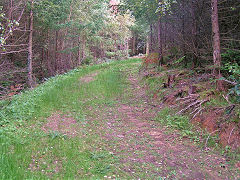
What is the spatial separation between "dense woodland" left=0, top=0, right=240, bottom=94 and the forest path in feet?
6.46

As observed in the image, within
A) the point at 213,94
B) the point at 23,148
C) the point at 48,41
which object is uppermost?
the point at 48,41

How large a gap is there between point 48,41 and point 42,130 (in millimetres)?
13351

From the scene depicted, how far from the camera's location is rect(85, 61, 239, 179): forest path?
4043 mm

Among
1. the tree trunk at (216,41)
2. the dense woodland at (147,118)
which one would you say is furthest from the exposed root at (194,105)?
the tree trunk at (216,41)

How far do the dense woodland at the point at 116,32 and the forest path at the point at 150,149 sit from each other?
1.97 meters

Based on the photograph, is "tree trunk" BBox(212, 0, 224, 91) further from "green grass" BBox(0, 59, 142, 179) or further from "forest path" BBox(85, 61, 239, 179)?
"green grass" BBox(0, 59, 142, 179)

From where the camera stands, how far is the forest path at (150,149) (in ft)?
13.3

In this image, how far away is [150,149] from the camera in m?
4.95

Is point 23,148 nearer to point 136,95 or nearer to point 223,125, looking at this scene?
point 223,125

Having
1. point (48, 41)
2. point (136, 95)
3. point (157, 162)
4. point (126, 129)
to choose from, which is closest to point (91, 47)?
point (48, 41)

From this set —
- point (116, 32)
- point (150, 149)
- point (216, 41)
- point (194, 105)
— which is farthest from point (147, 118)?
point (116, 32)

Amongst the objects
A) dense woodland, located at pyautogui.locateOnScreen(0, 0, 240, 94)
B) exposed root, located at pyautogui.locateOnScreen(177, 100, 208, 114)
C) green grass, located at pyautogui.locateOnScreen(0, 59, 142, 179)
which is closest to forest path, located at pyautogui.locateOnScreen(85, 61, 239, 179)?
green grass, located at pyautogui.locateOnScreen(0, 59, 142, 179)

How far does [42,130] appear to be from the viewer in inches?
221

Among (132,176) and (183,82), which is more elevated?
(183,82)
